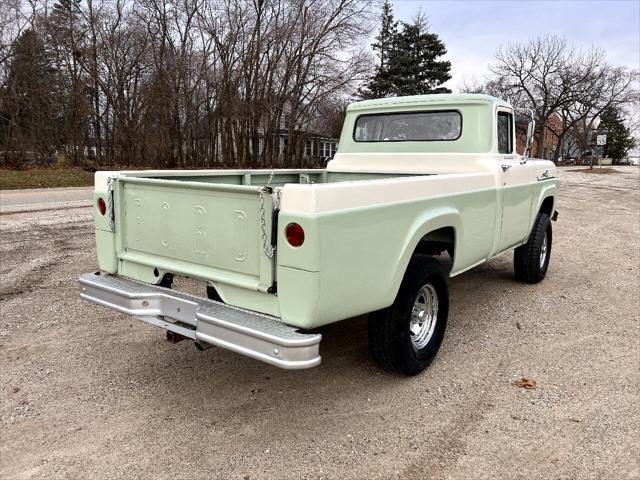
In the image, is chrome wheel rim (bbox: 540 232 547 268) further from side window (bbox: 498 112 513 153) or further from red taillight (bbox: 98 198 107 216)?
red taillight (bbox: 98 198 107 216)

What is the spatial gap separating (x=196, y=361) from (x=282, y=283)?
1.53m

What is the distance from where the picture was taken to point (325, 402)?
10.9 ft

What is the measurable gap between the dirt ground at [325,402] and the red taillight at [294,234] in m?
1.14

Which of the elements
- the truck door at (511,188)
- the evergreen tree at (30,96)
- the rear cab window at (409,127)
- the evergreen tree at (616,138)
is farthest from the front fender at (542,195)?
the evergreen tree at (616,138)

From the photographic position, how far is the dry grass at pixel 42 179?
15.6 metres

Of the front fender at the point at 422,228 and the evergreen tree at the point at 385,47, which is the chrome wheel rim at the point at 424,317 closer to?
the front fender at the point at 422,228

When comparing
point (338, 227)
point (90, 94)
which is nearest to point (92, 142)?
point (90, 94)

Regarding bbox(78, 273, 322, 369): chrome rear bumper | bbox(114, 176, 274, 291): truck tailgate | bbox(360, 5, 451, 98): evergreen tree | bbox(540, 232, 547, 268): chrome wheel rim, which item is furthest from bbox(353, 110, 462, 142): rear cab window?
bbox(360, 5, 451, 98): evergreen tree

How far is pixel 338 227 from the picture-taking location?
2684 mm

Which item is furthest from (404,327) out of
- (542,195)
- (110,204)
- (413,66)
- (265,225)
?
(413,66)

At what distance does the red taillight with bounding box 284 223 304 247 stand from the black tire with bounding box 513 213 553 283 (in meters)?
4.25

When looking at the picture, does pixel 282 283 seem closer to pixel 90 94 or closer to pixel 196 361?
pixel 196 361

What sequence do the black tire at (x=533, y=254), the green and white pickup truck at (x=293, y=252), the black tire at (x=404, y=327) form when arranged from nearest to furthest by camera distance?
the green and white pickup truck at (x=293, y=252) < the black tire at (x=404, y=327) < the black tire at (x=533, y=254)

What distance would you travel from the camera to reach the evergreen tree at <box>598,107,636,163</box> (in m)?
60.7
